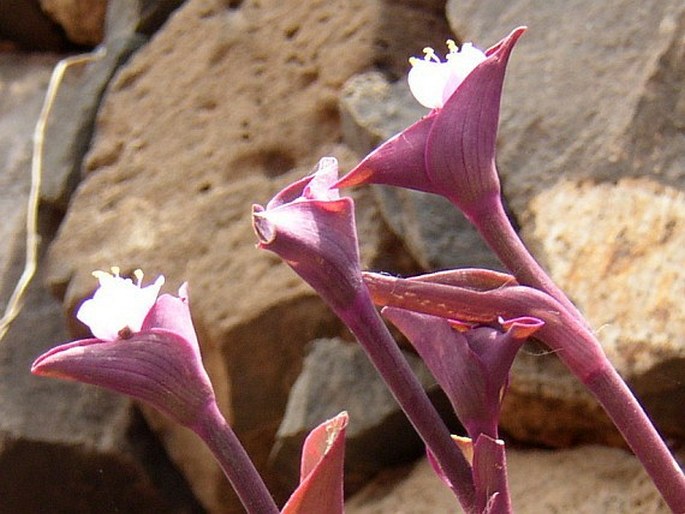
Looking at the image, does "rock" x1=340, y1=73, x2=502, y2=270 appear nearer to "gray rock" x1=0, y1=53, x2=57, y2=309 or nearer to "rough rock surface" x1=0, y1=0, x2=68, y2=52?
"gray rock" x1=0, y1=53, x2=57, y2=309

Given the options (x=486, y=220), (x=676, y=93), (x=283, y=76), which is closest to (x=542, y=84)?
(x=676, y=93)

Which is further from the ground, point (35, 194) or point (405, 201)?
point (405, 201)

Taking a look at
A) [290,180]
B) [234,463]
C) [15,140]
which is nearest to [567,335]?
[234,463]

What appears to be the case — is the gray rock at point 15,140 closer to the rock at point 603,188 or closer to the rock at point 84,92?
the rock at point 84,92

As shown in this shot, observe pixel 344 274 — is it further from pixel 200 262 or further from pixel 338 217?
pixel 200 262

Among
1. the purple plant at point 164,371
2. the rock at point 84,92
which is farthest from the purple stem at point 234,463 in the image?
the rock at point 84,92

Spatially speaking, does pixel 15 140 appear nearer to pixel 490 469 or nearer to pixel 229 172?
pixel 229 172

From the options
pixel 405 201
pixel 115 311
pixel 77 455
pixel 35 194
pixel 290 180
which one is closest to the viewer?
pixel 115 311
